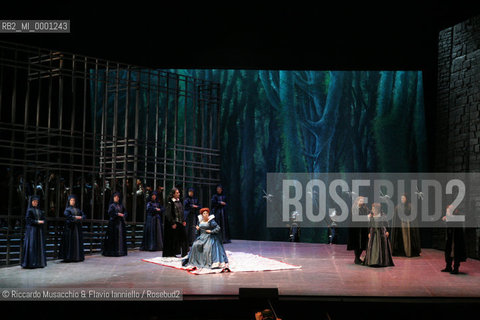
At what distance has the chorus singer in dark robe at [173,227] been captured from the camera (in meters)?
10.5

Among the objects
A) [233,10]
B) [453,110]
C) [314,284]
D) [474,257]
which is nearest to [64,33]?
[233,10]

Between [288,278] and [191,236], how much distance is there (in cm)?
420

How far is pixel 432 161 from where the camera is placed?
1314cm

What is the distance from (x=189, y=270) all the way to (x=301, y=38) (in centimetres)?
→ 563

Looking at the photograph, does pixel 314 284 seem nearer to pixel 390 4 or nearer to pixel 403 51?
pixel 390 4

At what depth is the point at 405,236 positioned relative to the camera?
11484 mm

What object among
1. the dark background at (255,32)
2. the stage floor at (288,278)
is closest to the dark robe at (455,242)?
the stage floor at (288,278)

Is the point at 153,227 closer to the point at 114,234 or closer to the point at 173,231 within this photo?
the point at 114,234

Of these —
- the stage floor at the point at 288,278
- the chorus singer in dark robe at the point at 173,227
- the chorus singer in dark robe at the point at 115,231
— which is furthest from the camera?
the chorus singer in dark robe at the point at 115,231

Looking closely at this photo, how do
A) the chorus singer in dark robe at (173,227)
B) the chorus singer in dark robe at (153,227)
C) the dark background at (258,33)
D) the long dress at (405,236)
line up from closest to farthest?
the chorus singer in dark robe at (173,227) < the dark background at (258,33) < the long dress at (405,236) < the chorus singer in dark robe at (153,227)

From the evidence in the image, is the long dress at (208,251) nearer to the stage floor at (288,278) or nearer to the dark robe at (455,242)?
the stage floor at (288,278)

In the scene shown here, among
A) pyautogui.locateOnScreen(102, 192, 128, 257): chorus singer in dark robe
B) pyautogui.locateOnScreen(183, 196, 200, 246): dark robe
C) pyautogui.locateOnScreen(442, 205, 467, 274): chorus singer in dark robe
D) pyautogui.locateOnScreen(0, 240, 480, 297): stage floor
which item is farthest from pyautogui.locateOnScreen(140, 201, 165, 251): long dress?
pyautogui.locateOnScreen(442, 205, 467, 274): chorus singer in dark robe

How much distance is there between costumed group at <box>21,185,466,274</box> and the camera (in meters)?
9.14

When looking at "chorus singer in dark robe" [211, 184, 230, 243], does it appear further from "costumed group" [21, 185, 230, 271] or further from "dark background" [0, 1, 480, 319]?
"dark background" [0, 1, 480, 319]
